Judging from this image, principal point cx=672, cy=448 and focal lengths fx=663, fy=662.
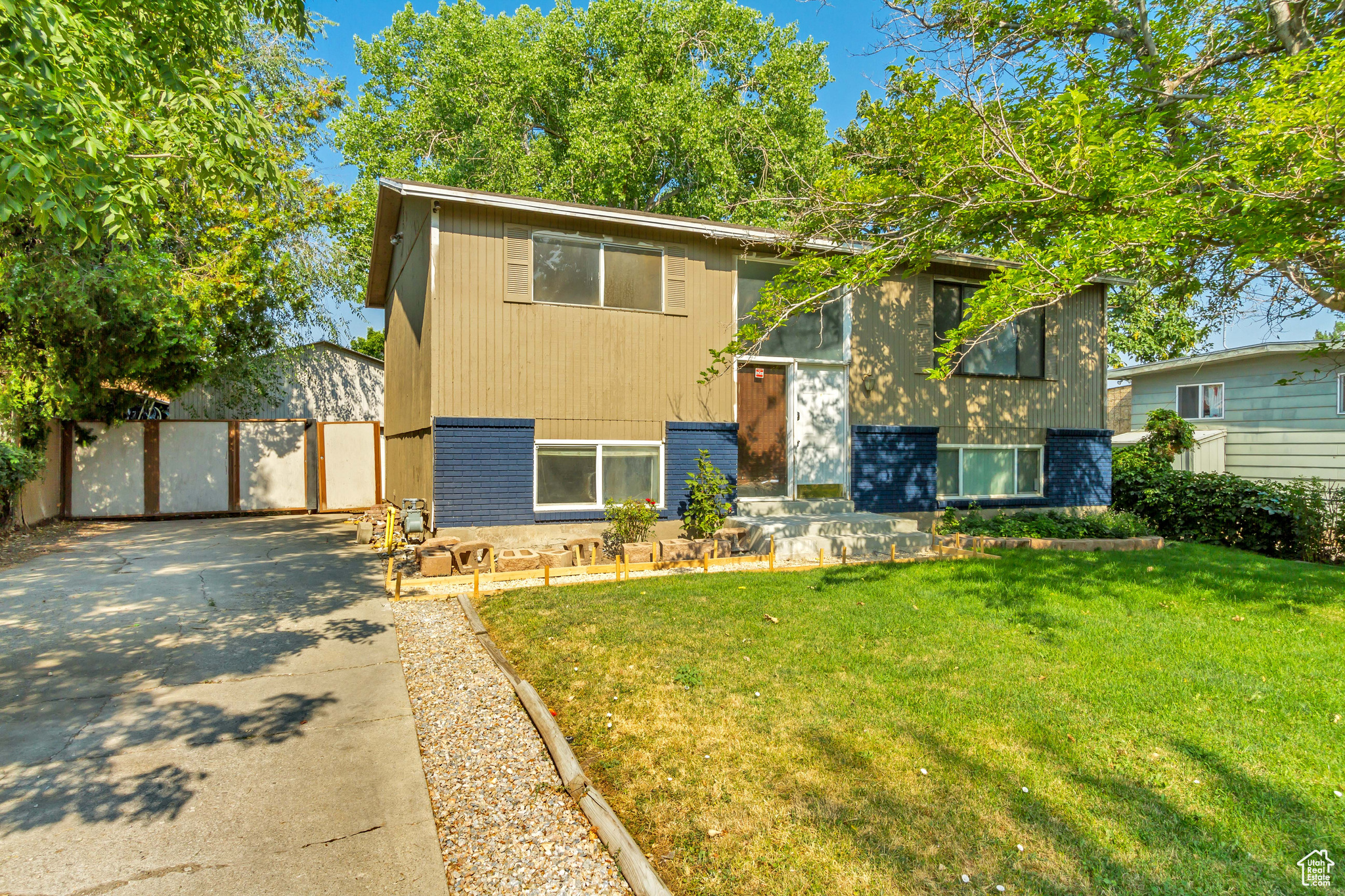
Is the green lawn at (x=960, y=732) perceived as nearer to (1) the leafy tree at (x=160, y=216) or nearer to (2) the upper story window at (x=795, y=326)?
(1) the leafy tree at (x=160, y=216)

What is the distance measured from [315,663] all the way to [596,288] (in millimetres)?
6820

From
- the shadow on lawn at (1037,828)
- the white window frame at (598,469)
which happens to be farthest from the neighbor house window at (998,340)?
the shadow on lawn at (1037,828)

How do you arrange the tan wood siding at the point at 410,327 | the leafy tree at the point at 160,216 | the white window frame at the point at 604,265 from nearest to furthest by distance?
the leafy tree at the point at 160,216 < the white window frame at the point at 604,265 < the tan wood siding at the point at 410,327

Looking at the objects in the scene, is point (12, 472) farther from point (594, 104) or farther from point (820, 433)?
point (594, 104)

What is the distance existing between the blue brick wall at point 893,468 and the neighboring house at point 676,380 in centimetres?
4

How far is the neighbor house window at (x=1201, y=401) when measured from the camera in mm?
17625

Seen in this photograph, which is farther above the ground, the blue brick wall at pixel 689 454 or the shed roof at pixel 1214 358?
the shed roof at pixel 1214 358

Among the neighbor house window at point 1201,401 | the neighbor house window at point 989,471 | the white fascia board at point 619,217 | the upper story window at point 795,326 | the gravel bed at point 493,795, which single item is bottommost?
the gravel bed at point 493,795

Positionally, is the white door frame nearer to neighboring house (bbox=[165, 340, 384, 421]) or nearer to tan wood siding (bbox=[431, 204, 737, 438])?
tan wood siding (bbox=[431, 204, 737, 438])

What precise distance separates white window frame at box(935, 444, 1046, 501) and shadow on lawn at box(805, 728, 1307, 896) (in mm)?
9791

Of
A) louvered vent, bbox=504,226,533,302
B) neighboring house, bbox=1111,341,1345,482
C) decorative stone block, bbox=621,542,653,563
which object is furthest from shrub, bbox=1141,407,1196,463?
louvered vent, bbox=504,226,533,302

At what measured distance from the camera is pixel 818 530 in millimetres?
10242

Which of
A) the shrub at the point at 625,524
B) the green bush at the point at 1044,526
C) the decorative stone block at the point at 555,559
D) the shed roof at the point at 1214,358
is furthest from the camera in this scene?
the shed roof at the point at 1214,358

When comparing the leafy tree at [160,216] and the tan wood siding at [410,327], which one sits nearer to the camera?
the leafy tree at [160,216]
